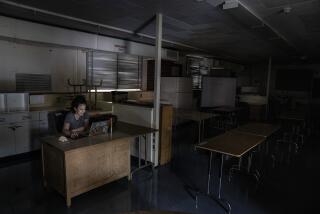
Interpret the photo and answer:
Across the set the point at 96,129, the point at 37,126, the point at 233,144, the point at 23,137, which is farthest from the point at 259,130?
the point at 23,137

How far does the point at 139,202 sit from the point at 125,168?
598mm

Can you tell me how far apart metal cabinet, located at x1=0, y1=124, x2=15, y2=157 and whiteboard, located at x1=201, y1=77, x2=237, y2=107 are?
3.83 metres

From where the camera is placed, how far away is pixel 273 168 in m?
4.07

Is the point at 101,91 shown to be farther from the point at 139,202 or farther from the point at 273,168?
the point at 273,168

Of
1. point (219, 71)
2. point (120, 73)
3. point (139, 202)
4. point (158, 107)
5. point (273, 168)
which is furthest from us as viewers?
point (219, 71)

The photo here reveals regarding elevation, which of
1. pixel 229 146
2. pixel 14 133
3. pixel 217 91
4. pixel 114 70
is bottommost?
pixel 14 133

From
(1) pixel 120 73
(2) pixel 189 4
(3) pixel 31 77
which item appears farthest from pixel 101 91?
(2) pixel 189 4

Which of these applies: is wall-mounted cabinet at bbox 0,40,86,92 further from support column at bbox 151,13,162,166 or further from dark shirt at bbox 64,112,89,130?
support column at bbox 151,13,162,166

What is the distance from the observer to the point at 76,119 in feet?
10.8

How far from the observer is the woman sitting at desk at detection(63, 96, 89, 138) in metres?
3.13

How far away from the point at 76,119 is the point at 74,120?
0.12 ft

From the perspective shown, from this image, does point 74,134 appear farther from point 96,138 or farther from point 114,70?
point 114,70

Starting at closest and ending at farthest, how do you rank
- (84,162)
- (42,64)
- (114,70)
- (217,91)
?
(84,162) → (42,64) → (217,91) → (114,70)

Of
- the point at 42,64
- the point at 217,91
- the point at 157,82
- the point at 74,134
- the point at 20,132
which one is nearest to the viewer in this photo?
the point at 74,134
